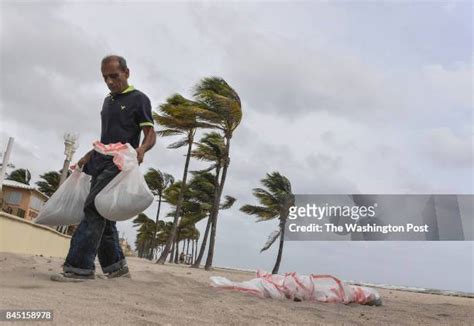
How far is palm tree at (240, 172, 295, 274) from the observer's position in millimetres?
25152

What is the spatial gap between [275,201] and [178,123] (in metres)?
9.59

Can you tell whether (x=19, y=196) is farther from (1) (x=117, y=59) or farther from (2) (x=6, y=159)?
(1) (x=117, y=59)

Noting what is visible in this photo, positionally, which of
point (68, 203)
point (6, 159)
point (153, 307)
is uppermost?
point (6, 159)

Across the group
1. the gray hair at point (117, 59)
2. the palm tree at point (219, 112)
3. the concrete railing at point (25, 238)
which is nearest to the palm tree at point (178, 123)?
the palm tree at point (219, 112)

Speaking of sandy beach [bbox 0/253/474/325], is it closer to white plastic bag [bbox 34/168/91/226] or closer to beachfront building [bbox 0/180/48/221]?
white plastic bag [bbox 34/168/91/226]

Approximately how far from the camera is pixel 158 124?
64.4ft

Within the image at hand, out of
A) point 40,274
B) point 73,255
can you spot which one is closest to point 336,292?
point 73,255

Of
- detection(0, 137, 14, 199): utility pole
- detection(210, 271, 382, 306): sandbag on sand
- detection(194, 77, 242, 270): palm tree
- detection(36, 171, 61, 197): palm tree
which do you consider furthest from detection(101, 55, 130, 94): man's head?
detection(36, 171, 61, 197): palm tree

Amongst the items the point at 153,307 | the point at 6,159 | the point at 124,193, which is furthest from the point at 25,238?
the point at 153,307

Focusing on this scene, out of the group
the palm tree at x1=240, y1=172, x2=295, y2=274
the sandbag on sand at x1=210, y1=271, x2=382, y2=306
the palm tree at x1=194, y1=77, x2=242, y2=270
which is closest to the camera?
the sandbag on sand at x1=210, y1=271, x2=382, y2=306

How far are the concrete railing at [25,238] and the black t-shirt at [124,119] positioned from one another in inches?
143

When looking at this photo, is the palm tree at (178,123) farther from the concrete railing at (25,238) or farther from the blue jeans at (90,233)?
the blue jeans at (90,233)

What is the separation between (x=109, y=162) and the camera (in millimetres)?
2840

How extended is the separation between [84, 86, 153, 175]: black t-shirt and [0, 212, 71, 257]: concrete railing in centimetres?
364
